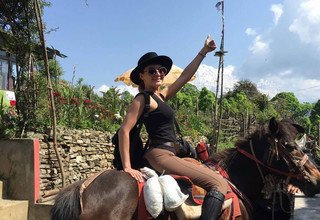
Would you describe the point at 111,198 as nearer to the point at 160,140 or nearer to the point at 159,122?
the point at 160,140

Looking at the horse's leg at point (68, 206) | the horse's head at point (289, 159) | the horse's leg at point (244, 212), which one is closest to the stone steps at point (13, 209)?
the horse's leg at point (68, 206)

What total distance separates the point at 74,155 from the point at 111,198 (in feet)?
19.4

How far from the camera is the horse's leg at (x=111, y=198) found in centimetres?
296

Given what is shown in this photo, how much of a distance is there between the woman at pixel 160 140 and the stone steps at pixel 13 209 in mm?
4171

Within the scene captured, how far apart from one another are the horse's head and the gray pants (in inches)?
26.4

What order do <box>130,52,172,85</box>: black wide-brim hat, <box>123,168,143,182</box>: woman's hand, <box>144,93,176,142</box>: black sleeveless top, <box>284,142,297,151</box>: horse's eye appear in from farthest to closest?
<box>284,142,297,151</box>: horse's eye → <box>130,52,172,85</box>: black wide-brim hat → <box>144,93,176,142</box>: black sleeveless top → <box>123,168,143,182</box>: woman's hand

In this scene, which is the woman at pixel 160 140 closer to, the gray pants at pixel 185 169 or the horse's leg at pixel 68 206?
the gray pants at pixel 185 169

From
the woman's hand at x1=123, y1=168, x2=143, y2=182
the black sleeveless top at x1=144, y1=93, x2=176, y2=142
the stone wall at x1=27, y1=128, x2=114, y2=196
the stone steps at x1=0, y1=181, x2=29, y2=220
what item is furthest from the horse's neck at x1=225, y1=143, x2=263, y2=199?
the stone wall at x1=27, y1=128, x2=114, y2=196

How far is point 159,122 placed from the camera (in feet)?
11.0

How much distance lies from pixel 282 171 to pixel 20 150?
A: 4.99m

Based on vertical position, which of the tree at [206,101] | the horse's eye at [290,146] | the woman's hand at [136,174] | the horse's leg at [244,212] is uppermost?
the tree at [206,101]

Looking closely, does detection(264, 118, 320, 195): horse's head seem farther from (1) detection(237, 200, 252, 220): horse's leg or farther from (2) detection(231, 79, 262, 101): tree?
(2) detection(231, 79, 262, 101): tree

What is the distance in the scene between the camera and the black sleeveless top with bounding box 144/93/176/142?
3.32 metres

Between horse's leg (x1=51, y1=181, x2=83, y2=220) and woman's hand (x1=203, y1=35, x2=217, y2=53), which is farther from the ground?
woman's hand (x1=203, y1=35, x2=217, y2=53)
